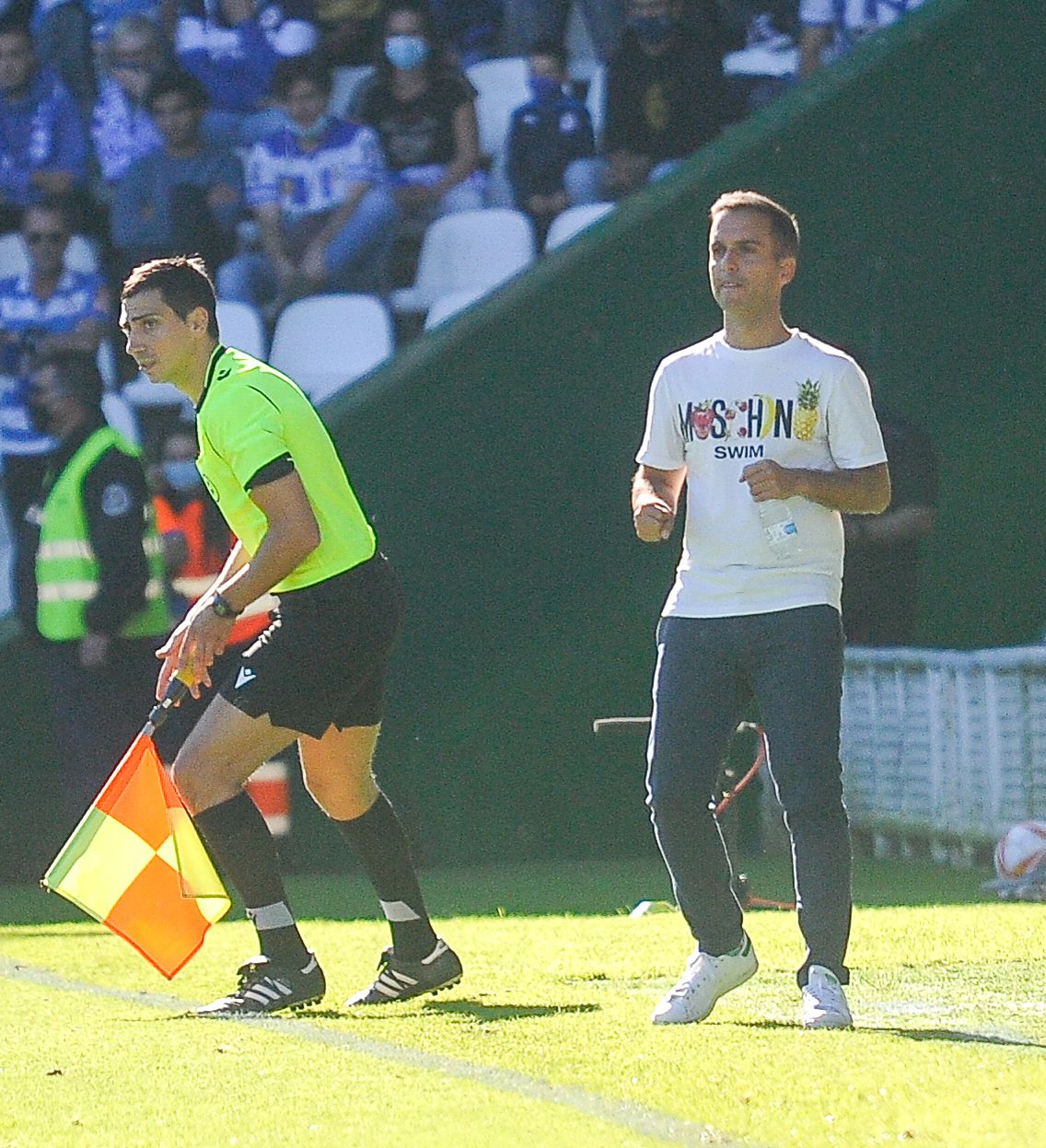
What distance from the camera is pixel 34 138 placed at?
44.2 ft

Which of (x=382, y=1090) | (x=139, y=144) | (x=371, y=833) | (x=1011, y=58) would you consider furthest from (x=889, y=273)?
(x=382, y=1090)

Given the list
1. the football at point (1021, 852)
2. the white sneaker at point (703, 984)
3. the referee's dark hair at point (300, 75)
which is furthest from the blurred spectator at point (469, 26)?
the white sneaker at point (703, 984)

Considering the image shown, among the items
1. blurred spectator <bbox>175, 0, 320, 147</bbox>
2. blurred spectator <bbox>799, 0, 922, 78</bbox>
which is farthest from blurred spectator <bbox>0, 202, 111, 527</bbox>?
blurred spectator <bbox>799, 0, 922, 78</bbox>

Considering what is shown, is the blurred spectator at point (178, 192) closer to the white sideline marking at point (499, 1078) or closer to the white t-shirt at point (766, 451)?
the white sideline marking at point (499, 1078)

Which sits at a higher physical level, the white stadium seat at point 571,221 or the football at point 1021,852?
the white stadium seat at point 571,221

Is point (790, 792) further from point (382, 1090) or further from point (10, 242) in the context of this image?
point (10, 242)

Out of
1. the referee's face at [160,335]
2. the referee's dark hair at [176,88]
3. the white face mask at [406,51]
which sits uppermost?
the white face mask at [406,51]

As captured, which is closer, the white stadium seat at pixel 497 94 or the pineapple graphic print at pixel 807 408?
the pineapple graphic print at pixel 807 408

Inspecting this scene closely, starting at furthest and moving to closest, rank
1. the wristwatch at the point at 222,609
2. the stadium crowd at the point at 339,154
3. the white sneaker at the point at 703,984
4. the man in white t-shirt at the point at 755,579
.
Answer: the stadium crowd at the point at 339,154
the wristwatch at the point at 222,609
the white sneaker at the point at 703,984
the man in white t-shirt at the point at 755,579

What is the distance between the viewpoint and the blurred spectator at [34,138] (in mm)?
13438

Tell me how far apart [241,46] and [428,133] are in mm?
1348

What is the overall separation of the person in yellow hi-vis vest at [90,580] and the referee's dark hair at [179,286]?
394cm

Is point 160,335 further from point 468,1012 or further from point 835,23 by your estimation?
point 835,23

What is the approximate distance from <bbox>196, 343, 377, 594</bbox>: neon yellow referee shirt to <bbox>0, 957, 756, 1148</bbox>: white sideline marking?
1041 millimetres
